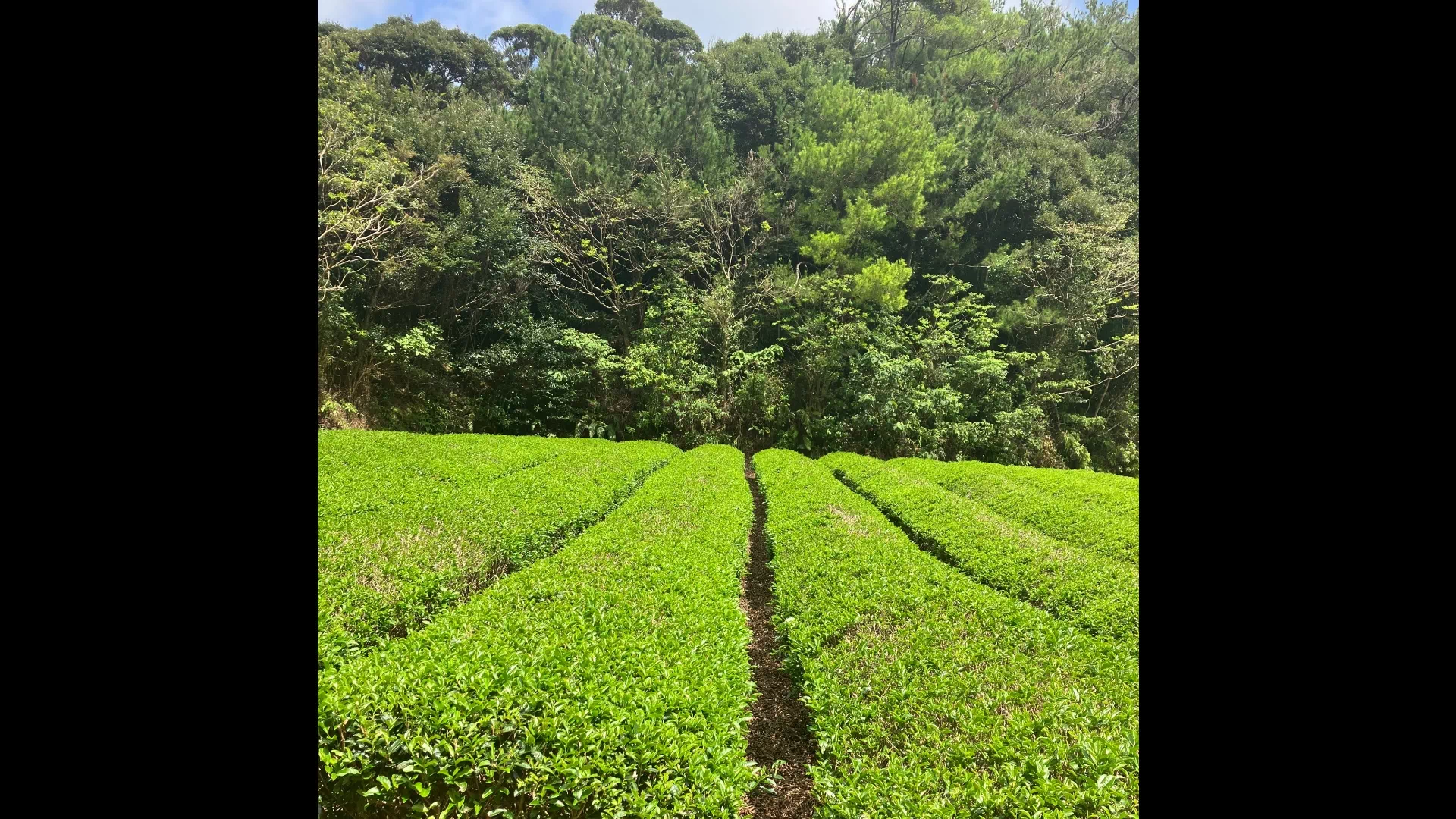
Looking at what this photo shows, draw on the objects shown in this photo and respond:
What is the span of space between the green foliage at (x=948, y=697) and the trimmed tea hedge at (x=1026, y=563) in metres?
0.53

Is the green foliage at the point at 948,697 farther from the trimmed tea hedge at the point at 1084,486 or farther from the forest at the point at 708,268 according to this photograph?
the forest at the point at 708,268

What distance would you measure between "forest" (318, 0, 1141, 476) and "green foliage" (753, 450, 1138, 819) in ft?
45.9

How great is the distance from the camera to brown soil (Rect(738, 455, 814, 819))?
323 centimetres

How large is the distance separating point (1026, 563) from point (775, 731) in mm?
3220

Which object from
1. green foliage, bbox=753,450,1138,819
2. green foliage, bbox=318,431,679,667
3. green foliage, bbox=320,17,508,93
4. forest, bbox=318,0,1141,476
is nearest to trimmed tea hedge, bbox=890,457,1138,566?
green foliage, bbox=753,450,1138,819

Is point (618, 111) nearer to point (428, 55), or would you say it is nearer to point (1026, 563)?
point (428, 55)

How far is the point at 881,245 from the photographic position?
Answer: 21344 mm
